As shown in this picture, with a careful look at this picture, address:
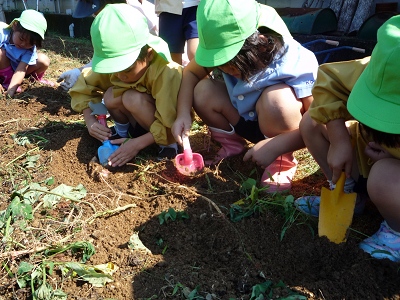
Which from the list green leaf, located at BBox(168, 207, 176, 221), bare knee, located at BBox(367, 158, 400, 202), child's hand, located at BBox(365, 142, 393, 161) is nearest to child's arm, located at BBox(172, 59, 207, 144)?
green leaf, located at BBox(168, 207, 176, 221)

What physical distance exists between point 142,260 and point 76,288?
0.77ft

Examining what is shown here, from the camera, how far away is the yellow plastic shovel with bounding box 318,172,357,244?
169 cm

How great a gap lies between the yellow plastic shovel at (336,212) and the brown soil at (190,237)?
0.06 m

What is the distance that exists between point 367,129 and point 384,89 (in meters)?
0.18

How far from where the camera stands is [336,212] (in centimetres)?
172

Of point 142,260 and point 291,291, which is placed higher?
point 291,291

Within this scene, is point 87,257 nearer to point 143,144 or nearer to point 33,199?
point 33,199

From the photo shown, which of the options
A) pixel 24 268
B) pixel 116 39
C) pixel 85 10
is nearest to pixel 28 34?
pixel 85 10

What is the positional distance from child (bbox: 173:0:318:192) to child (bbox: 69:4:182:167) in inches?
4.5

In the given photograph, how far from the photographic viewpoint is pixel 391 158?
1.57 m

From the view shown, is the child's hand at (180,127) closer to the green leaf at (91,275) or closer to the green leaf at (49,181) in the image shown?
the green leaf at (49,181)

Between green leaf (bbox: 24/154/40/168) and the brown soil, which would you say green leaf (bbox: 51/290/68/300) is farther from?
green leaf (bbox: 24/154/40/168)

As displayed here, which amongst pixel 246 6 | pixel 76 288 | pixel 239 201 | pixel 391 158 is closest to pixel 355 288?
pixel 391 158

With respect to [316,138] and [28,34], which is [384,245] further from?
[28,34]
